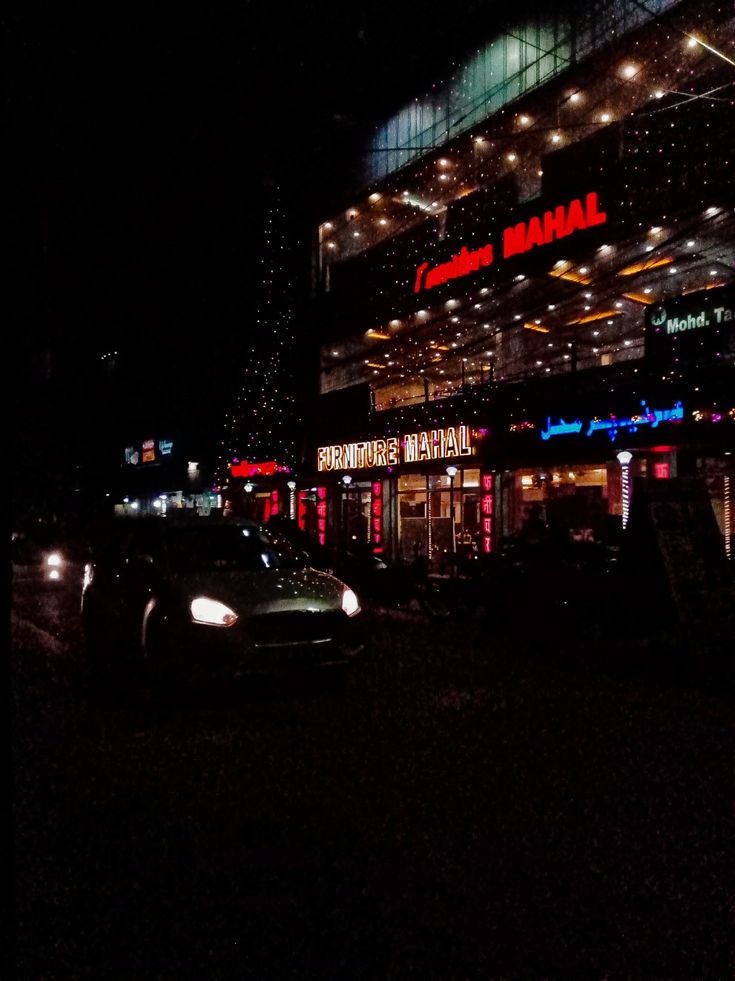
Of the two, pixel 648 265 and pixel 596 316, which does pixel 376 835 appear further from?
pixel 596 316

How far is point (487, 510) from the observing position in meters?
21.0

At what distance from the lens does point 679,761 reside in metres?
5.62

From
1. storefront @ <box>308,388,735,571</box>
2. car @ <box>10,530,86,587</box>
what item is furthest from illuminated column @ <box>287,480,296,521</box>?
car @ <box>10,530,86,587</box>

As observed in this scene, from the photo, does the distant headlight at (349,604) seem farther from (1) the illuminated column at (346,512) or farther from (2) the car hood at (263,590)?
(1) the illuminated column at (346,512)

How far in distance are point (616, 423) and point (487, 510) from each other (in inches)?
205

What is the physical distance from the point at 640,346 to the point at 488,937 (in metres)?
18.8

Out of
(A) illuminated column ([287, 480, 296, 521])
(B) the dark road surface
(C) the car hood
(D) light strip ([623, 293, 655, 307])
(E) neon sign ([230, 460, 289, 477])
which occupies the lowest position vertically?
(B) the dark road surface

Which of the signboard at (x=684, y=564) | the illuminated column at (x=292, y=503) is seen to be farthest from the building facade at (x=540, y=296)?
the signboard at (x=684, y=564)

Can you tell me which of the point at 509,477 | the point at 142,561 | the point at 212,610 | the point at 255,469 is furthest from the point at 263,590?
the point at 255,469

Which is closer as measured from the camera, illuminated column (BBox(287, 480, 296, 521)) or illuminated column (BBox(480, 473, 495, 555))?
illuminated column (BBox(480, 473, 495, 555))

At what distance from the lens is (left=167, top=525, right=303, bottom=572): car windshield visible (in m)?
8.33

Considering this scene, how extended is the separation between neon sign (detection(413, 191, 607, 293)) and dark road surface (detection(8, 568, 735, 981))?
14.7 metres

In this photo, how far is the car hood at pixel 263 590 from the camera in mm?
7266

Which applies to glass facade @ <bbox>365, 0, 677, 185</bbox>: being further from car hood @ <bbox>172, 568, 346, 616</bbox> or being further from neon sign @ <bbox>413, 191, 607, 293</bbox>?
car hood @ <bbox>172, 568, 346, 616</bbox>
